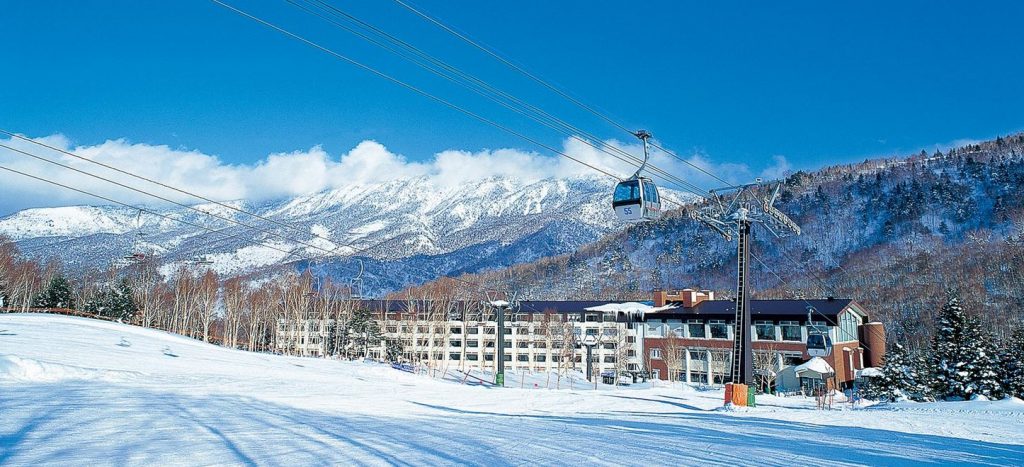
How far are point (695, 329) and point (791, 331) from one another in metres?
9.69

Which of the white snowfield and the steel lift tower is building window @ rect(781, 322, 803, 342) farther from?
the white snowfield

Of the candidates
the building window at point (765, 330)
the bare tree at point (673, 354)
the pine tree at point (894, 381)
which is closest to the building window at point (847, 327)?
the building window at point (765, 330)

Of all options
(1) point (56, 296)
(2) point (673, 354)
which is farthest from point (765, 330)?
(1) point (56, 296)

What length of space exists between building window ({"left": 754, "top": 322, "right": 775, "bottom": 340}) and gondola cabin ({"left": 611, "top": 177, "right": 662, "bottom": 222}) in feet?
152

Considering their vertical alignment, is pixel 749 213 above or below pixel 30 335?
above

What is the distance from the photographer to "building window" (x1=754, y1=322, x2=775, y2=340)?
199 feet

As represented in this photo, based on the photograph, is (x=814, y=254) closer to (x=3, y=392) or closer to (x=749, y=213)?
(x=749, y=213)

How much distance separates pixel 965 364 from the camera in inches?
1446

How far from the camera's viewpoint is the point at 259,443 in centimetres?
894

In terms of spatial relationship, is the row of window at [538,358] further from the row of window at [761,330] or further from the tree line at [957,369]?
the tree line at [957,369]

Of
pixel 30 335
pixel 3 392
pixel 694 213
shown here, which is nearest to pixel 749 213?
pixel 694 213

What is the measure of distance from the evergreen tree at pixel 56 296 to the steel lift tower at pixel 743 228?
69.6 m

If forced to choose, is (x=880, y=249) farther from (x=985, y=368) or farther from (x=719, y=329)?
(x=985, y=368)

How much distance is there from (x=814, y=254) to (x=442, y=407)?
6523 inches
